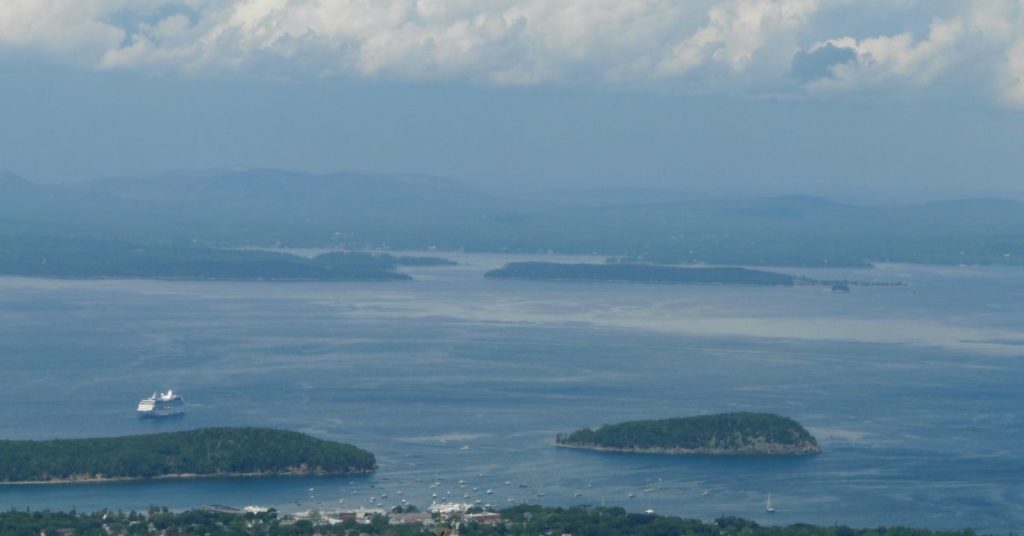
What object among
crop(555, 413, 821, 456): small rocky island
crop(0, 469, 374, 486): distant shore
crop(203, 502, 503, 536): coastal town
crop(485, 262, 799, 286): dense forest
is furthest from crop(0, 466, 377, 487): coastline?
crop(485, 262, 799, 286): dense forest

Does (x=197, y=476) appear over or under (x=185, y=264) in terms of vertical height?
under

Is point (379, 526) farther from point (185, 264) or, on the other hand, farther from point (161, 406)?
point (185, 264)

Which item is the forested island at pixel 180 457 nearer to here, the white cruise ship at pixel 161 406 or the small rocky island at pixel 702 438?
the small rocky island at pixel 702 438

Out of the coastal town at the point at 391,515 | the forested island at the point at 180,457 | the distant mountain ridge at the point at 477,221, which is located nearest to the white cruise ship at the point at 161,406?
the forested island at the point at 180,457

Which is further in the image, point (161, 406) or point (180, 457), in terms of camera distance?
point (161, 406)

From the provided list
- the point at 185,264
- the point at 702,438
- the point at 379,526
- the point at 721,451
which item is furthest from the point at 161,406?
the point at 185,264

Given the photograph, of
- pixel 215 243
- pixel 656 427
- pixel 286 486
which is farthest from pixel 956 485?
pixel 215 243
